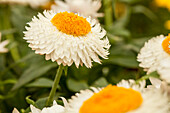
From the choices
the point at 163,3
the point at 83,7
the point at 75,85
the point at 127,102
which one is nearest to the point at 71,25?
the point at 127,102

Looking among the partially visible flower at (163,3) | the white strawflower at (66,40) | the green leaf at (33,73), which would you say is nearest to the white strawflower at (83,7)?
the green leaf at (33,73)

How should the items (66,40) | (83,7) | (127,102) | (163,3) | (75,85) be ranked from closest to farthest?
(127,102) < (66,40) < (75,85) < (83,7) < (163,3)

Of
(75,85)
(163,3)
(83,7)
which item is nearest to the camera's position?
(75,85)

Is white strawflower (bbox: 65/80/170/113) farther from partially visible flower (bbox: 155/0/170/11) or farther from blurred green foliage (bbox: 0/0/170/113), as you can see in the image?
partially visible flower (bbox: 155/0/170/11)

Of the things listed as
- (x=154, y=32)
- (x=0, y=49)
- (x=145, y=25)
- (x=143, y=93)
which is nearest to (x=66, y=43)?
(x=143, y=93)

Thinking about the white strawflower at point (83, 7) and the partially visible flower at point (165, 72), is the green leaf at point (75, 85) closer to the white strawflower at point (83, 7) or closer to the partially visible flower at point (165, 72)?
the white strawflower at point (83, 7)

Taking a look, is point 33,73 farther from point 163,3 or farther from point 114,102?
point 163,3

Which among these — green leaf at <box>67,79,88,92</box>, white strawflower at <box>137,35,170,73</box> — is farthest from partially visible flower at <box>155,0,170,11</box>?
white strawflower at <box>137,35,170,73</box>
